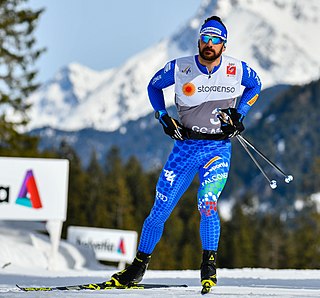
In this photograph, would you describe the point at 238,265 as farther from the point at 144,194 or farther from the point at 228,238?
the point at 144,194

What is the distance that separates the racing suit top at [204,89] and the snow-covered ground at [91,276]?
4.60 feet

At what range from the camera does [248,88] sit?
6.36 m

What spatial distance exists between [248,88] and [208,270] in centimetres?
166

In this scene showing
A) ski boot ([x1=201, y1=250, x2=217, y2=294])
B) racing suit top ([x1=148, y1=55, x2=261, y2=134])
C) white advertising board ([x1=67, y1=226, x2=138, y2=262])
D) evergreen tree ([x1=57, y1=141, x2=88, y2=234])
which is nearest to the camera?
ski boot ([x1=201, y1=250, x2=217, y2=294])

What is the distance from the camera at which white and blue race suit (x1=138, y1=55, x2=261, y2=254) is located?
5.94 m

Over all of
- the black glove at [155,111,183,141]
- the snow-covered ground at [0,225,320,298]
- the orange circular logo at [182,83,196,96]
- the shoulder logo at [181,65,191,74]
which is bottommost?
the snow-covered ground at [0,225,320,298]

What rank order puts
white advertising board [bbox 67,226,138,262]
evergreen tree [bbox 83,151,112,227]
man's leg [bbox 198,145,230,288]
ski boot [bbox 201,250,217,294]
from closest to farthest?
ski boot [bbox 201,250,217,294]
man's leg [bbox 198,145,230,288]
white advertising board [bbox 67,226,138,262]
evergreen tree [bbox 83,151,112,227]

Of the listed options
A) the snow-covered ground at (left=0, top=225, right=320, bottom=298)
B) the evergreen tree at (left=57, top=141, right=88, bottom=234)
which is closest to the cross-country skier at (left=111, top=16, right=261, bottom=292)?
the snow-covered ground at (left=0, top=225, right=320, bottom=298)

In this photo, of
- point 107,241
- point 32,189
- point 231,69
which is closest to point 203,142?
point 231,69

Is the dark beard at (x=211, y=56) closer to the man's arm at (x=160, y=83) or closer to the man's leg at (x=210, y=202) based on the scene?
the man's arm at (x=160, y=83)

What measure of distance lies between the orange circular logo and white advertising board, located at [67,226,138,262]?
17.5 meters

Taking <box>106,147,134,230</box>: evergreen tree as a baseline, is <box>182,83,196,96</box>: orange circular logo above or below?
above

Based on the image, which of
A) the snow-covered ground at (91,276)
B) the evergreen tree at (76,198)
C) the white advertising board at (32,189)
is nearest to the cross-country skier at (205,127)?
the snow-covered ground at (91,276)

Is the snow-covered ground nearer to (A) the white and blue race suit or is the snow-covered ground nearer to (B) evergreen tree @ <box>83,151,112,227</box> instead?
(A) the white and blue race suit
